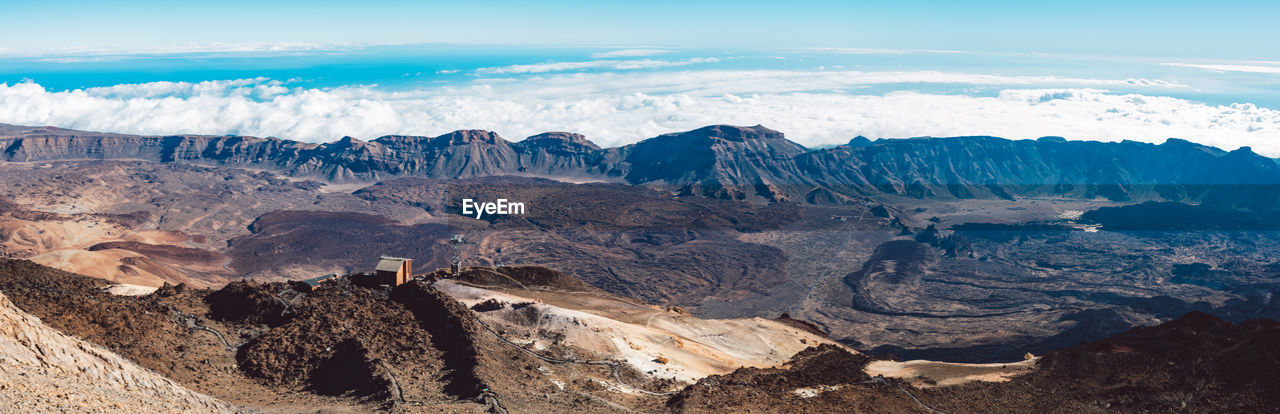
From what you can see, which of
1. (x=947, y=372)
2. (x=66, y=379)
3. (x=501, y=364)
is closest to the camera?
(x=66, y=379)

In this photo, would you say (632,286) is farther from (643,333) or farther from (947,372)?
(947,372)

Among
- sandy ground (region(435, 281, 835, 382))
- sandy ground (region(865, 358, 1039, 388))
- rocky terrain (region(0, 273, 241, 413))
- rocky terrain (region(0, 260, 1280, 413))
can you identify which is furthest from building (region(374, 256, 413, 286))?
sandy ground (region(865, 358, 1039, 388))

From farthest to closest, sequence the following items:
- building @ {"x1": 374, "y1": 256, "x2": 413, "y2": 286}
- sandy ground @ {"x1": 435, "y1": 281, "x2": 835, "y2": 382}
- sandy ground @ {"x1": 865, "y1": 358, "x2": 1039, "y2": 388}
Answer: building @ {"x1": 374, "y1": 256, "x2": 413, "y2": 286}, sandy ground @ {"x1": 435, "y1": 281, "x2": 835, "y2": 382}, sandy ground @ {"x1": 865, "y1": 358, "x2": 1039, "y2": 388}

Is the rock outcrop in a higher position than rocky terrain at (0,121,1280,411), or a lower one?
higher

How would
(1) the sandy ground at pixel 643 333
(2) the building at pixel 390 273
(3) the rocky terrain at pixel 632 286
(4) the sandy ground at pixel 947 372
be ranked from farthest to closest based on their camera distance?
1. (2) the building at pixel 390 273
2. (1) the sandy ground at pixel 643 333
3. (4) the sandy ground at pixel 947 372
4. (3) the rocky terrain at pixel 632 286

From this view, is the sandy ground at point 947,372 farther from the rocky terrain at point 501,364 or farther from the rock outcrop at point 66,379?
the rock outcrop at point 66,379

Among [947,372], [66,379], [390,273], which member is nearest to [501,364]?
[390,273]

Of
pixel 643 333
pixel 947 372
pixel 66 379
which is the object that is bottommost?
pixel 643 333

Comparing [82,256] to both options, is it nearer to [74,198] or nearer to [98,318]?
[98,318]

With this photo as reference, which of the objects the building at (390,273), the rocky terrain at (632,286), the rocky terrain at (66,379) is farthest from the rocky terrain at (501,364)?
the building at (390,273)

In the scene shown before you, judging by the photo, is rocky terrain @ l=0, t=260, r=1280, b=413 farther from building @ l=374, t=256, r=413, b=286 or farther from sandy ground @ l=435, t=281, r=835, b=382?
building @ l=374, t=256, r=413, b=286

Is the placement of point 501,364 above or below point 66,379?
below

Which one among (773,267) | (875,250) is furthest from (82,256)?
(875,250)
